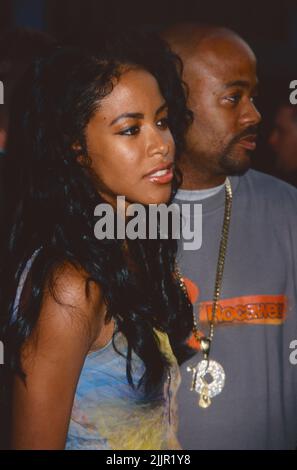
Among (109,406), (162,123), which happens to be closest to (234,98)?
(162,123)

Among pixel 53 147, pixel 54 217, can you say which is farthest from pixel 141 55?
pixel 54 217

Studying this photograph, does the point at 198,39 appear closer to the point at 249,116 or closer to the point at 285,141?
the point at 249,116

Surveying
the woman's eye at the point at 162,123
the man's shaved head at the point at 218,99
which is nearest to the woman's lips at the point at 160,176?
the woman's eye at the point at 162,123

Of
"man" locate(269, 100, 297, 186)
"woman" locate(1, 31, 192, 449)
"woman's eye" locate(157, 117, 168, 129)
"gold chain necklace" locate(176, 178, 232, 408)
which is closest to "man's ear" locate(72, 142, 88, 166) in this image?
"woman" locate(1, 31, 192, 449)

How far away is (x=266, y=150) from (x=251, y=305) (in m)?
2.80

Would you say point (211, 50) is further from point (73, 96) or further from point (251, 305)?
point (251, 305)

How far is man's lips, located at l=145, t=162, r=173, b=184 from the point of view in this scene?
1.65 meters

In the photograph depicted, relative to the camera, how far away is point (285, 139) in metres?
4.38

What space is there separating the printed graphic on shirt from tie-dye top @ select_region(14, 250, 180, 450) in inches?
18.0

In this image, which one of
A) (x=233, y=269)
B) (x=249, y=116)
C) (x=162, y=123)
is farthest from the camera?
(x=249, y=116)

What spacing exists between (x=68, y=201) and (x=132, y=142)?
248 millimetres

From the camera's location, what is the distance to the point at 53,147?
1623mm

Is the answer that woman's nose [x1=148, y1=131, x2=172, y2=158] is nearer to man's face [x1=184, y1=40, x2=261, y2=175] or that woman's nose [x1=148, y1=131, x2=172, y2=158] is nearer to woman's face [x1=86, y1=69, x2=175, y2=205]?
woman's face [x1=86, y1=69, x2=175, y2=205]

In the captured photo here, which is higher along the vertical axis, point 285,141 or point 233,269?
point 285,141
